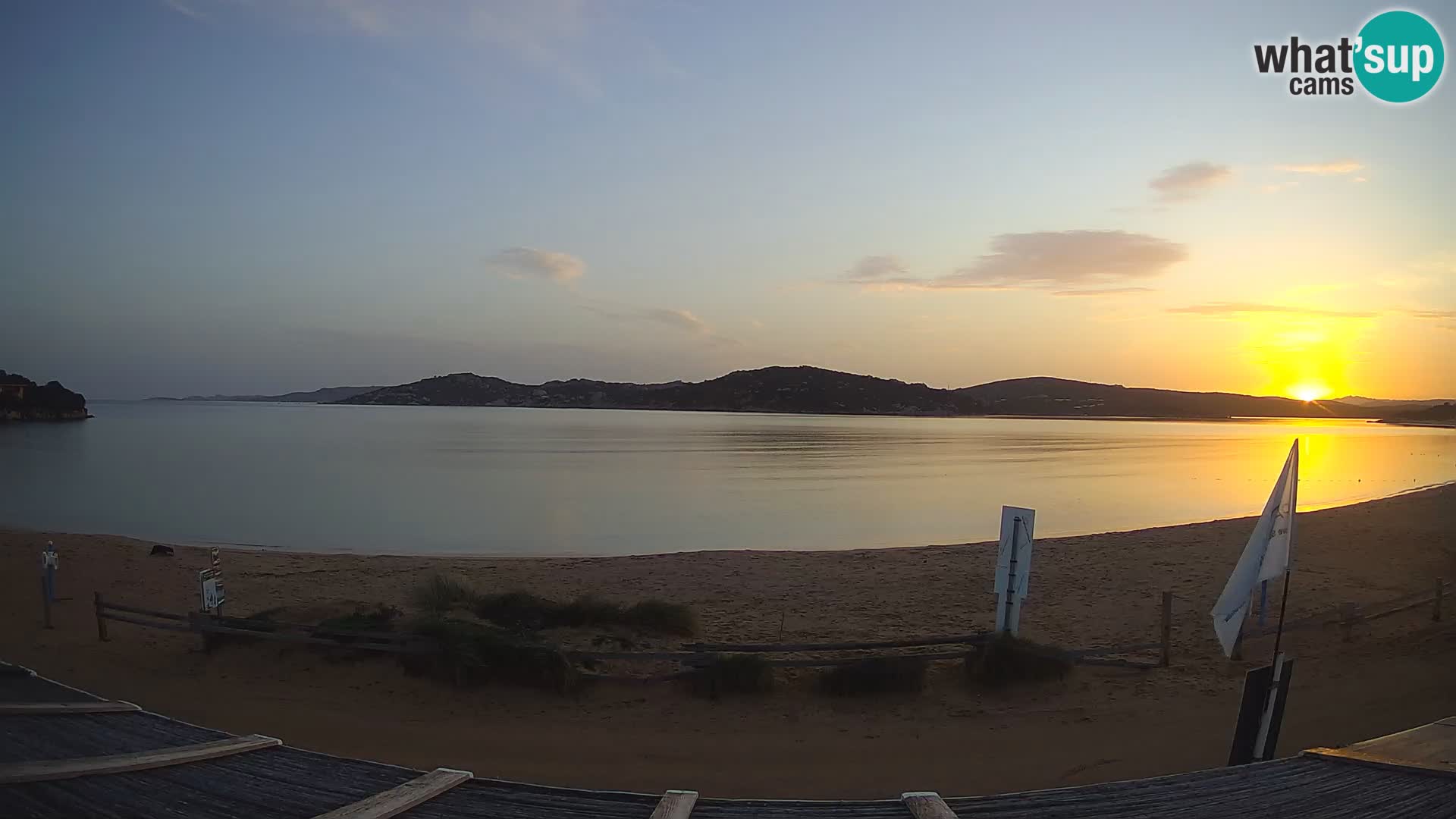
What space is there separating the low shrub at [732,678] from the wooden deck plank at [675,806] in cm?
461

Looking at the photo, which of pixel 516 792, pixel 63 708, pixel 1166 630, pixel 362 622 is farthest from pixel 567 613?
pixel 516 792

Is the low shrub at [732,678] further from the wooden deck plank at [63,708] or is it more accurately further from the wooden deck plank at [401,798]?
the wooden deck plank at [63,708]

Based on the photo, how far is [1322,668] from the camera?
882 cm

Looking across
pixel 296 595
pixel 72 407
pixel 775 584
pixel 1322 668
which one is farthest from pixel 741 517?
pixel 72 407

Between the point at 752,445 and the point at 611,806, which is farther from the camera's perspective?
the point at 752,445

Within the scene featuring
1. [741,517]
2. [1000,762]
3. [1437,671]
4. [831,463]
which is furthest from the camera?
[831,463]

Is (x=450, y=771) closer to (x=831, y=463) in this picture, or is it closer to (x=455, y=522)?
(x=455, y=522)

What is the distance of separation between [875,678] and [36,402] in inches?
5810

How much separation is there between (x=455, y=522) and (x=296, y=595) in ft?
44.7

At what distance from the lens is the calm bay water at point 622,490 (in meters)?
25.5

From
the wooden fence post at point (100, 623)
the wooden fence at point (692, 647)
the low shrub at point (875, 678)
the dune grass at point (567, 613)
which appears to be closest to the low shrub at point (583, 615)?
the dune grass at point (567, 613)

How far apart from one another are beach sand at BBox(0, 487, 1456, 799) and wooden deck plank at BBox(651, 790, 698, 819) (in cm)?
303

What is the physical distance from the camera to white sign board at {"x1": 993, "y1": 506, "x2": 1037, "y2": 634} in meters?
9.09

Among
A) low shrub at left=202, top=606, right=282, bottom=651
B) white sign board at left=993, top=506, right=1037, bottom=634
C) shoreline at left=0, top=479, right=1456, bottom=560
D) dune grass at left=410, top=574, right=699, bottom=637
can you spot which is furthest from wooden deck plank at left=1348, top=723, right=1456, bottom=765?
shoreline at left=0, top=479, right=1456, bottom=560
